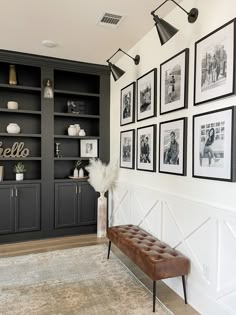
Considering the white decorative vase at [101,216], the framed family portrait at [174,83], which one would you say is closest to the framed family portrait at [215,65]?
the framed family portrait at [174,83]

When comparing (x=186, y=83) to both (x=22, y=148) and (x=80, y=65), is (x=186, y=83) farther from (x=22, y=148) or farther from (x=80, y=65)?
(x=22, y=148)

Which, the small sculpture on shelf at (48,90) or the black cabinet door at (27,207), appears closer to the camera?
the black cabinet door at (27,207)

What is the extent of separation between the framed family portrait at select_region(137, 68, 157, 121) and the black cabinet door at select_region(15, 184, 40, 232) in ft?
6.68

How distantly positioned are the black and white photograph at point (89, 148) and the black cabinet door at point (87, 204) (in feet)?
1.76

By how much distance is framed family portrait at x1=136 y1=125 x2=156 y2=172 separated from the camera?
3.03m

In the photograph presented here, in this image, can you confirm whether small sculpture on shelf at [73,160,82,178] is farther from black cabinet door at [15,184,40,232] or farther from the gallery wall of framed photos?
the gallery wall of framed photos

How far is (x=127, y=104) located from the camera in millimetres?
3748

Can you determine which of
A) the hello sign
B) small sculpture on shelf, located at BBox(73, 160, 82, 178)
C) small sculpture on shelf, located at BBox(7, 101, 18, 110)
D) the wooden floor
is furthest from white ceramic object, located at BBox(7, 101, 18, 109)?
the wooden floor

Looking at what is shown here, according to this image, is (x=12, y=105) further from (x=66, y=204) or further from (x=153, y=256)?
(x=153, y=256)

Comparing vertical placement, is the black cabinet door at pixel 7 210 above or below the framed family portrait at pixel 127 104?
below

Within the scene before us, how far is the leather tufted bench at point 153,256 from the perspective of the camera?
7.16ft

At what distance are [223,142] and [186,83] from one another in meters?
0.76

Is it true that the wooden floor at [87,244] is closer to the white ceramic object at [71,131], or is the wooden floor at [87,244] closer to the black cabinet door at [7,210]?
the black cabinet door at [7,210]

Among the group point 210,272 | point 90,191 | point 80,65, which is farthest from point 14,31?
point 210,272
